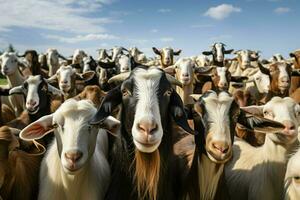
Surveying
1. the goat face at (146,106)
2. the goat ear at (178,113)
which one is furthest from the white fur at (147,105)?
the goat ear at (178,113)

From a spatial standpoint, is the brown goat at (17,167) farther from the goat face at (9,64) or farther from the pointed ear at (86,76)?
the goat face at (9,64)

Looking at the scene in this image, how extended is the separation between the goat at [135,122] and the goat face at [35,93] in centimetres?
333

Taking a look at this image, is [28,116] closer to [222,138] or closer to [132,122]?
[132,122]

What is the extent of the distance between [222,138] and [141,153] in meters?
0.87

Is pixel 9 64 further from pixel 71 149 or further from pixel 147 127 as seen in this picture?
pixel 147 127

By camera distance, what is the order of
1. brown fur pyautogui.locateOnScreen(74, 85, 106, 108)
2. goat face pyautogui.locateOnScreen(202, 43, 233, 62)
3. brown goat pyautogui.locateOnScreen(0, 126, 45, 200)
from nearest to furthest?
brown goat pyautogui.locateOnScreen(0, 126, 45, 200)
brown fur pyautogui.locateOnScreen(74, 85, 106, 108)
goat face pyautogui.locateOnScreen(202, 43, 233, 62)

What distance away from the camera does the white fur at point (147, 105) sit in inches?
134

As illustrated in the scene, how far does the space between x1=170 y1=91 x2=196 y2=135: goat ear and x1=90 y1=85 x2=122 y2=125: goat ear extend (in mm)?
607

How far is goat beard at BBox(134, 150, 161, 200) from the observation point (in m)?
3.89

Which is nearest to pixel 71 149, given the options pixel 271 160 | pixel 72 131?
pixel 72 131

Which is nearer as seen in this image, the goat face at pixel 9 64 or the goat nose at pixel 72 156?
the goat nose at pixel 72 156

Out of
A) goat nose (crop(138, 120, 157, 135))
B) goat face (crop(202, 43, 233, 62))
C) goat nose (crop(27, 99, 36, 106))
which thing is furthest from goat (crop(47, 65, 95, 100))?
goat face (crop(202, 43, 233, 62))

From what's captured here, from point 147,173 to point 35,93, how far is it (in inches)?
163

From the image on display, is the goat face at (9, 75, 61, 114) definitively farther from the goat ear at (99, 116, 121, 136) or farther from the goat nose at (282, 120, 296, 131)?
the goat nose at (282, 120, 296, 131)
